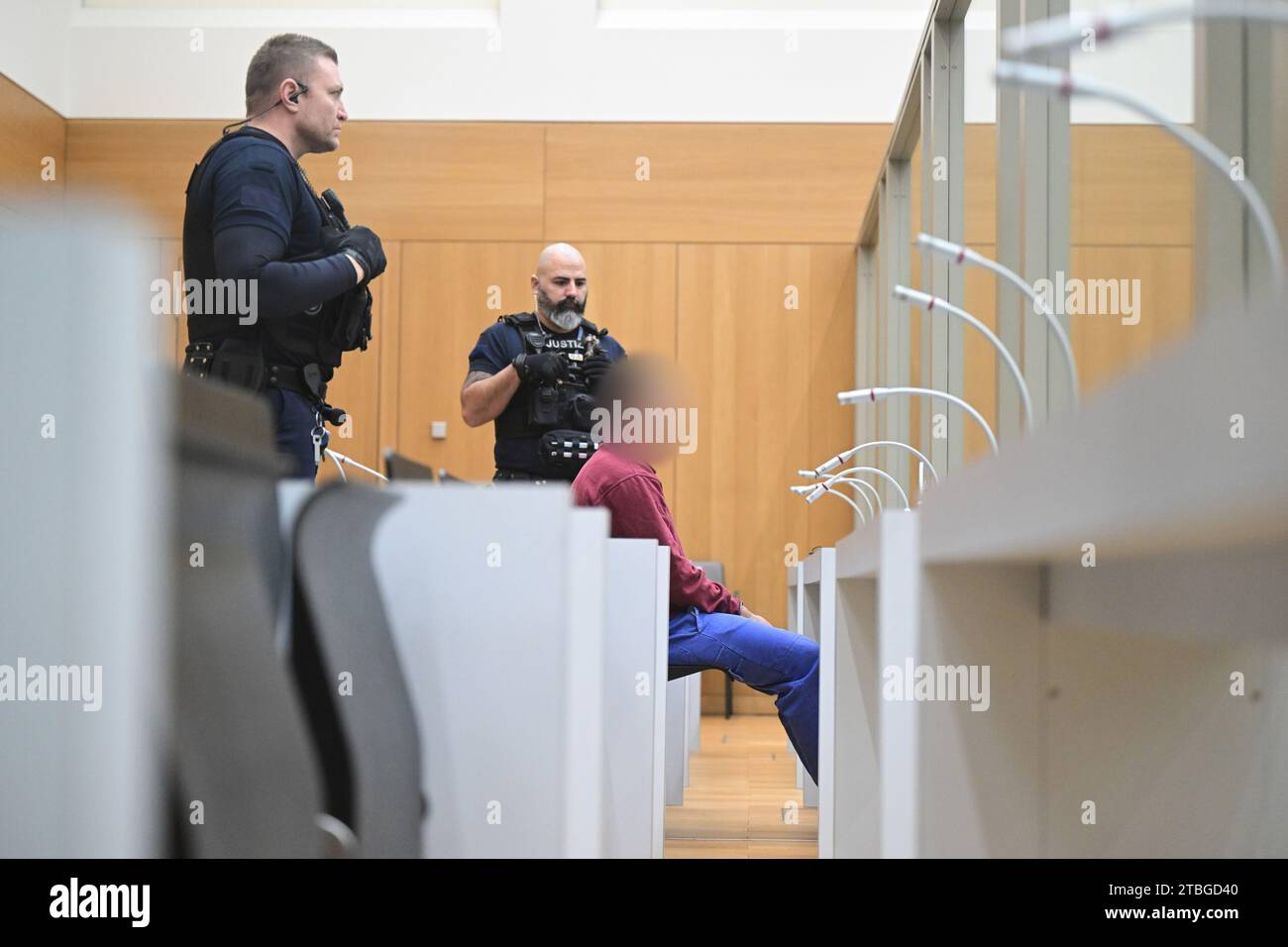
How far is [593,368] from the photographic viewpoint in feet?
11.2

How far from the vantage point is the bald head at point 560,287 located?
11.8 feet

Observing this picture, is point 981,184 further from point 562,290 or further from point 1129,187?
point 562,290

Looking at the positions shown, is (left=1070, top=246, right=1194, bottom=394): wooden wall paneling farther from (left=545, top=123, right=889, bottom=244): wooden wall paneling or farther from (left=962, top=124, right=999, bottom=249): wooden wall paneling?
(left=545, top=123, right=889, bottom=244): wooden wall paneling

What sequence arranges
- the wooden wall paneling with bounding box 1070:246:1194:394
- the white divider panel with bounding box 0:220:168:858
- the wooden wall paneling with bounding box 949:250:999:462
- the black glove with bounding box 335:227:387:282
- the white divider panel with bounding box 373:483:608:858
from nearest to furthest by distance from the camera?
the white divider panel with bounding box 0:220:168:858 < the white divider panel with bounding box 373:483:608:858 < the wooden wall paneling with bounding box 1070:246:1194:394 < the black glove with bounding box 335:227:387:282 < the wooden wall paneling with bounding box 949:250:999:462

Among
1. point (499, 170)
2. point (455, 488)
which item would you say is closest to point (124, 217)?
point (455, 488)

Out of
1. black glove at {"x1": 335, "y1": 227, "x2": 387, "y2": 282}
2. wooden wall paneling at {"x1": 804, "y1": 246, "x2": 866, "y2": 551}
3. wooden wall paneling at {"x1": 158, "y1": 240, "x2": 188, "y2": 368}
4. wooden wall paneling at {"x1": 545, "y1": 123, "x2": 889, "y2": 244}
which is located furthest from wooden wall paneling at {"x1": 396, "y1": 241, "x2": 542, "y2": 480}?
black glove at {"x1": 335, "y1": 227, "x2": 387, "y2": 282}

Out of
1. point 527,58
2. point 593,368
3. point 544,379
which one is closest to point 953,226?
point 593,368

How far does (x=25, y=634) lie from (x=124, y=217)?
0.87ft

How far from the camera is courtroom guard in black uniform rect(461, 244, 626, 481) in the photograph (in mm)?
3346

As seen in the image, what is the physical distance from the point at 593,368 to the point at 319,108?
1.20 meters

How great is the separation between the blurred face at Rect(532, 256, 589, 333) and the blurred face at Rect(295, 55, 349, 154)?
4.17ft

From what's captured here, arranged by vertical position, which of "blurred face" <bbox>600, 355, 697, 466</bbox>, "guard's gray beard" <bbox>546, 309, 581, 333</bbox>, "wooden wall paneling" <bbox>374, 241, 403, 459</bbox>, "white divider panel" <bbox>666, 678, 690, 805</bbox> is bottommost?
"white divider panel" <bbox>666, 678, 690, 805</bbox>

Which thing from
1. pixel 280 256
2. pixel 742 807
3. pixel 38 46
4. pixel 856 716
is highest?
pixel 38 46
